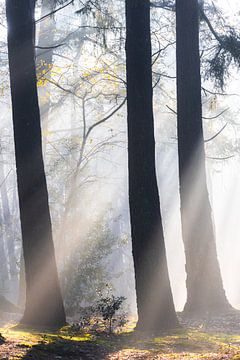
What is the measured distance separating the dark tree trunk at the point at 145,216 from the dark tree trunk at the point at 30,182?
145 centimetres

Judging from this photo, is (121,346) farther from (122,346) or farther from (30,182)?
(30,182)

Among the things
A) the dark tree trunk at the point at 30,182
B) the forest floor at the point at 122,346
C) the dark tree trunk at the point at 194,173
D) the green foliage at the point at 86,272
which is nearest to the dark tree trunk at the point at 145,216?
the forest floor at the point at 122,346

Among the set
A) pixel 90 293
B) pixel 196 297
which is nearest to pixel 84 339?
pixel 196 297

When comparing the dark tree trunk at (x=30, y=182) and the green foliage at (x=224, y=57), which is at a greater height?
the green foliage at (x=224, y=57)

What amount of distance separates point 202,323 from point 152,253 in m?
2.55

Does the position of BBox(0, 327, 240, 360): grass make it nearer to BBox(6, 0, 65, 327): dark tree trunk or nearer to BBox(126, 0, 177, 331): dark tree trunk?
BBox(126, 0, 177, 331): dark tree trunk

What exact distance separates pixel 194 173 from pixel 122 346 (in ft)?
17.2

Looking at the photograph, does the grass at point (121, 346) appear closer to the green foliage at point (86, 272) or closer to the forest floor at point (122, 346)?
the forest floor at point (122, 346)

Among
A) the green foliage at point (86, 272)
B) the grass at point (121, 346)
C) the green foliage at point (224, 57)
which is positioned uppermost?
the green foliage at point (224, 57)

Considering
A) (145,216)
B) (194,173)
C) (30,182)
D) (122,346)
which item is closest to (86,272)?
(194,173)

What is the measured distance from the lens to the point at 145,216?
8.71 m

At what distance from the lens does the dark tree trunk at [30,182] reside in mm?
9102

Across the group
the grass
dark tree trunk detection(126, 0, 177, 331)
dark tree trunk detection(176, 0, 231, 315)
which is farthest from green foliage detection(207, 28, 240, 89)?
the grass

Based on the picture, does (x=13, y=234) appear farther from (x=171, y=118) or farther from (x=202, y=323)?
(x=202, y=323)
